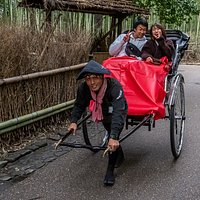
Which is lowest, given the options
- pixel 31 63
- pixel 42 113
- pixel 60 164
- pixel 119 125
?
pixel 60 164

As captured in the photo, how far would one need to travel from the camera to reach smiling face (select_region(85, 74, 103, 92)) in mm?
3285

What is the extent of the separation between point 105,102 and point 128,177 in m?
0.78

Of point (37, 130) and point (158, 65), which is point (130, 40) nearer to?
point (158, 65)

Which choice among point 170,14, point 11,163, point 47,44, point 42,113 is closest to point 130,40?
point 47,44

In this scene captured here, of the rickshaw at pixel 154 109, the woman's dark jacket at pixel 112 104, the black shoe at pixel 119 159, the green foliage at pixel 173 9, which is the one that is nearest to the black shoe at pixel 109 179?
the rickshaw at pixel 154 109

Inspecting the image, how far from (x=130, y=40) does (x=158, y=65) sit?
710mm

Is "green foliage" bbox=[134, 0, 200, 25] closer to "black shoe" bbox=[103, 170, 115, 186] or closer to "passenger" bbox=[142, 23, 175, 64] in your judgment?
"passenger" bbox=[142, 23, 175, 64]

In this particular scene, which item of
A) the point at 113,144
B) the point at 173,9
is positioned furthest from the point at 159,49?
the point at 173,9

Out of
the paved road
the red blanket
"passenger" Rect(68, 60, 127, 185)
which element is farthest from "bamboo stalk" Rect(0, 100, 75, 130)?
the red blanket

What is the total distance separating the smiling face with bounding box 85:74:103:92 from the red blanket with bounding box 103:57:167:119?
0.50 metres

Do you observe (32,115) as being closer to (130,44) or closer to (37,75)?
(37,75)

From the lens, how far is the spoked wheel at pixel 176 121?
3885 millimetres

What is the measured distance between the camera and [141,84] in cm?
→ 382

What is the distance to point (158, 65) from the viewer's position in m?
4.20
